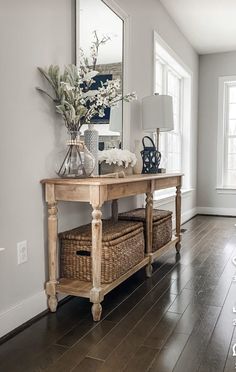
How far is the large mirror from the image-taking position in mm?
2670

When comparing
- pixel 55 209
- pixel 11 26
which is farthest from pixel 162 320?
pixel 11 26

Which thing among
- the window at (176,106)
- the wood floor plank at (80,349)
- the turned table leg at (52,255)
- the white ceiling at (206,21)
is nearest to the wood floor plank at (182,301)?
the wood floor plank at (80,349)

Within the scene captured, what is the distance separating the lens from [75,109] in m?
2.34

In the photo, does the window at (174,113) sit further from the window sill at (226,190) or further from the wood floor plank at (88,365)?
the wood floor plank at (88,365)

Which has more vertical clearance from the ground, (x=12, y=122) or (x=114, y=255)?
(x=12, y=122)

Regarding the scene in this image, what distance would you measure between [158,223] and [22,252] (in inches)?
59.1

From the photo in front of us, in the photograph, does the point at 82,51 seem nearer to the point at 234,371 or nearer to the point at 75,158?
the point at 75,158

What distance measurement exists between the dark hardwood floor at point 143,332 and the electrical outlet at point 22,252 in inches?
14.5

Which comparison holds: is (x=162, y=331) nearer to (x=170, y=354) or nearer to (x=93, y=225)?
(x=170, y=354)

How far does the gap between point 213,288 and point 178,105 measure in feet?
12.6

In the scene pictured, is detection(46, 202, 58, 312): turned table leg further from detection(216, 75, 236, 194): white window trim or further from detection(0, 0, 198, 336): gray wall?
detection(216, 75, 236, 194): white window trim

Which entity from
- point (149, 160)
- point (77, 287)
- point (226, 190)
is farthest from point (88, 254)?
point (226, 190)

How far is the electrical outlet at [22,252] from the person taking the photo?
2102mm

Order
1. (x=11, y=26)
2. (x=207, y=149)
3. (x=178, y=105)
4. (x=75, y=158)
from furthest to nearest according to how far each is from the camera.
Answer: (x=207, y=149), (x=178, y=105), (x=75, y=158), (x=11, y=26)
